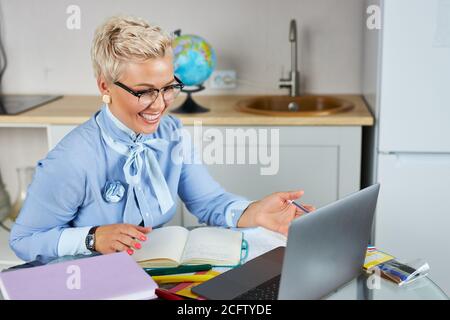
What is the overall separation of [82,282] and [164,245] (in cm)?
29

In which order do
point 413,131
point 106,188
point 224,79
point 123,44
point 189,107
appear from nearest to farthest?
point 123,44, point 106,188, point 413,131, point 189,107, point 224,79

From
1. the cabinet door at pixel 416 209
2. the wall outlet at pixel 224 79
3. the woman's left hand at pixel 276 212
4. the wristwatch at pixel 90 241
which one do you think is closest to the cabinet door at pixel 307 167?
the cabinet door at pixel 416 209

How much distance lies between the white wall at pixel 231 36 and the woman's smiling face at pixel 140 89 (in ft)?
4.93

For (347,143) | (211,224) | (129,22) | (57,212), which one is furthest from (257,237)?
(347,143)

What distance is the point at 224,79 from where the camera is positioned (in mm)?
3154

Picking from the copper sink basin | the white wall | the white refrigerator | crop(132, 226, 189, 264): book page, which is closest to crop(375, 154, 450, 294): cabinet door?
the white refrigerator

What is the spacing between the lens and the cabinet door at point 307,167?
265cm

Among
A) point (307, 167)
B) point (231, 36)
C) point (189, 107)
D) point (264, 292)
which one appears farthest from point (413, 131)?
point (264, 292)

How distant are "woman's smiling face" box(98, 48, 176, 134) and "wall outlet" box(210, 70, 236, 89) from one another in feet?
4.86

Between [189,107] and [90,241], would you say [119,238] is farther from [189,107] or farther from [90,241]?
[189,107]

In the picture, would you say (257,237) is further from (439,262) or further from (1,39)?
(1,39)

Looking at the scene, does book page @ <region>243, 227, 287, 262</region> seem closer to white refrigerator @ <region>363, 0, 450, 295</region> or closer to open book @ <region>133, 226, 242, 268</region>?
open book @ <region>133, 226, 242, 268</region>

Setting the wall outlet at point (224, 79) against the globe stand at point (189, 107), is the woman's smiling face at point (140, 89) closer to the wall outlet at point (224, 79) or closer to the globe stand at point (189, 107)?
the globe stand at point (189, 107)

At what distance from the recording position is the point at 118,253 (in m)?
1.38
